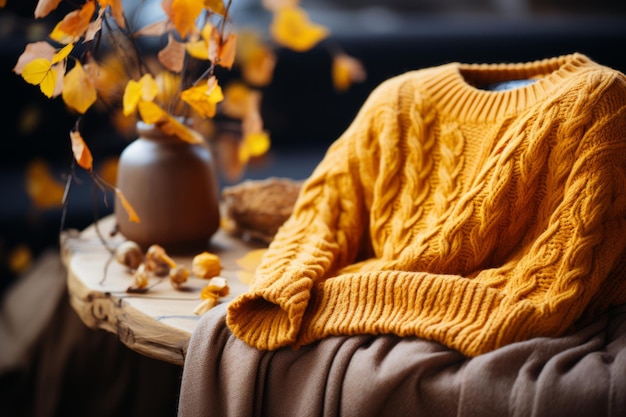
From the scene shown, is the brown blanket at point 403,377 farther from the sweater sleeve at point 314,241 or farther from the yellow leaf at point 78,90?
the yellow leaf at point 78,90

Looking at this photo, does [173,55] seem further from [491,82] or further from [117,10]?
[491,82]

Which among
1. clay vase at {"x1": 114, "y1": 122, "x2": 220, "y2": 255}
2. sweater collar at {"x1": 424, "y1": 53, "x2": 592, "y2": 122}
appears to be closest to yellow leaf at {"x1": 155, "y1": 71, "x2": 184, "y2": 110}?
clay vase at {"x1": 114, "y1": 122, "x2": 220, "y2": 255}

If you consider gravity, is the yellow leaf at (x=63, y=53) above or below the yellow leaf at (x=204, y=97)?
above

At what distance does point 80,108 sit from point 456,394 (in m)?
0.68

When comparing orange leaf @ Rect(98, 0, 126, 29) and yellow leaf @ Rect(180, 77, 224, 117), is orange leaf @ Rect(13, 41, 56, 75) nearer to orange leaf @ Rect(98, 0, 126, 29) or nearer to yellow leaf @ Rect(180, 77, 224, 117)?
orange leaf @ Rect(98, 0, 126, 29)

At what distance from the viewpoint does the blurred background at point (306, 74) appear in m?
2.18

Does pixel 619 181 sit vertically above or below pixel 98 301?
above

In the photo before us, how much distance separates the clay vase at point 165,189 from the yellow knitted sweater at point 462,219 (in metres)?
0.22

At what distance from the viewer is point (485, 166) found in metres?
1.06

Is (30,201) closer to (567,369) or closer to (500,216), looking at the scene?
(500,216)

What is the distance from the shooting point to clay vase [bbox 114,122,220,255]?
1290mm

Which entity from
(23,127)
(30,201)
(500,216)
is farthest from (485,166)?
(23,127)

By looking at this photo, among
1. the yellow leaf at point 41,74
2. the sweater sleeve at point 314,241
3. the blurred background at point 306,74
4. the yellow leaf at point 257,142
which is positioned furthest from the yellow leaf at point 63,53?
the blurred background at point 306,74

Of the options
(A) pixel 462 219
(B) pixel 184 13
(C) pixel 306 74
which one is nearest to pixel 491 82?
(A) pixel 462 219
